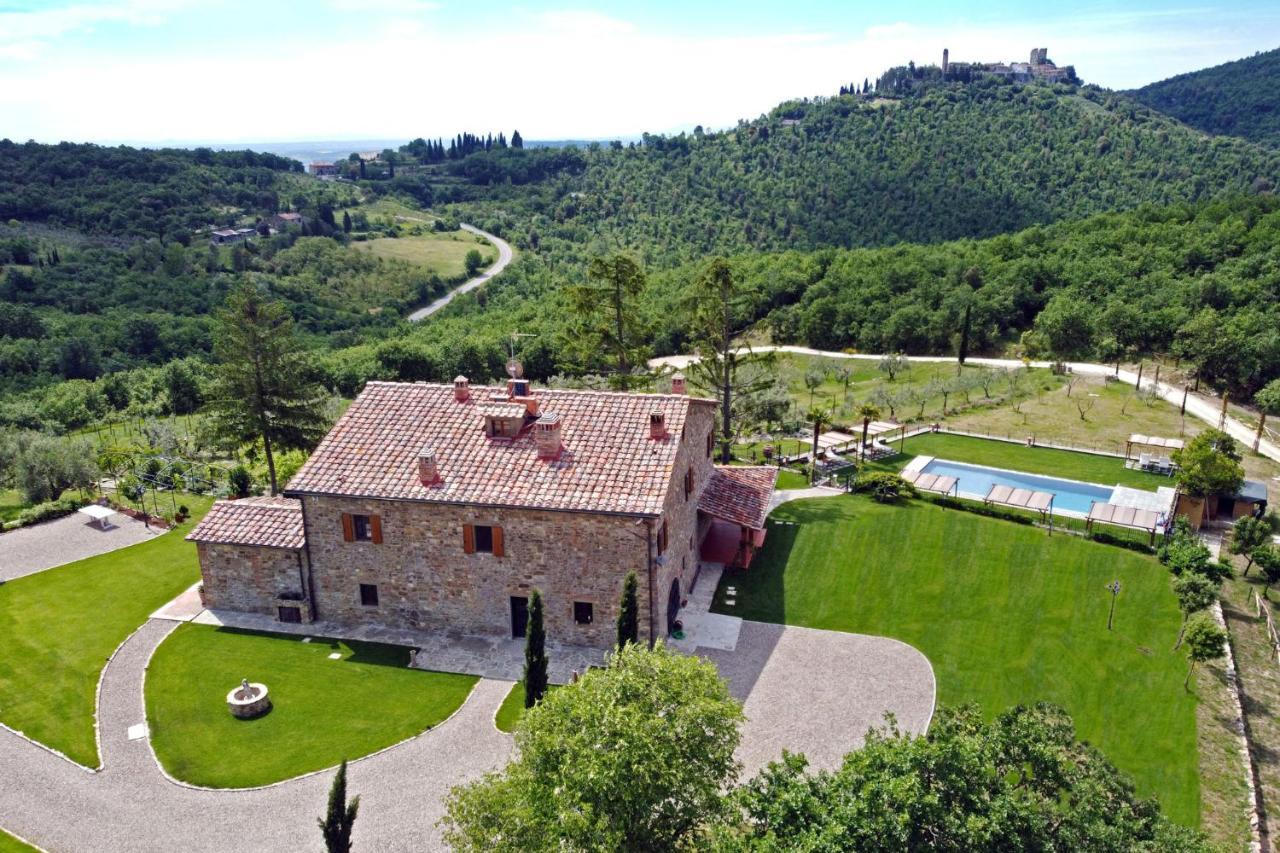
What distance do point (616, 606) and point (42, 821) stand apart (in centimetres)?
1659

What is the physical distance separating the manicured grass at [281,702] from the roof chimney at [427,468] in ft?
19.7

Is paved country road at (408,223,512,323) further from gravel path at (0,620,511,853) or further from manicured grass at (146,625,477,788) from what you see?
gravel path at (0,620,511,853)

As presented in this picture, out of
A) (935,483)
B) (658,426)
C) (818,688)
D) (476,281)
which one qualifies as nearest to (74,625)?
(658,426)

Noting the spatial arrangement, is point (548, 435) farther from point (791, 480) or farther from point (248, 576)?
point (791, 480)

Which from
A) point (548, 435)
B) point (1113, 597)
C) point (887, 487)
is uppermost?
point (548, 435)

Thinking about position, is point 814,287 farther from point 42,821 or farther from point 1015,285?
point 42,821

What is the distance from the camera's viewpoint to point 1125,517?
3609 cm

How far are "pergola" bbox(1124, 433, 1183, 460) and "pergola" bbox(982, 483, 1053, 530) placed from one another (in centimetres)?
940

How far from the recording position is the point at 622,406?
31.0m

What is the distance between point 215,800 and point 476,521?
426 inches

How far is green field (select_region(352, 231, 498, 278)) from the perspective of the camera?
137 metres

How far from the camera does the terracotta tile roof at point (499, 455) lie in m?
27.8

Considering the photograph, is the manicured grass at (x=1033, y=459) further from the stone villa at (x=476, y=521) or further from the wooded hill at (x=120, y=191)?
the wooded hill at (x=120, y=191)

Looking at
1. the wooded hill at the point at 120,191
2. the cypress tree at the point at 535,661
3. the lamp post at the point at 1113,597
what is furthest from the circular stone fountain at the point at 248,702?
the wooded hill at the point at 120,191
